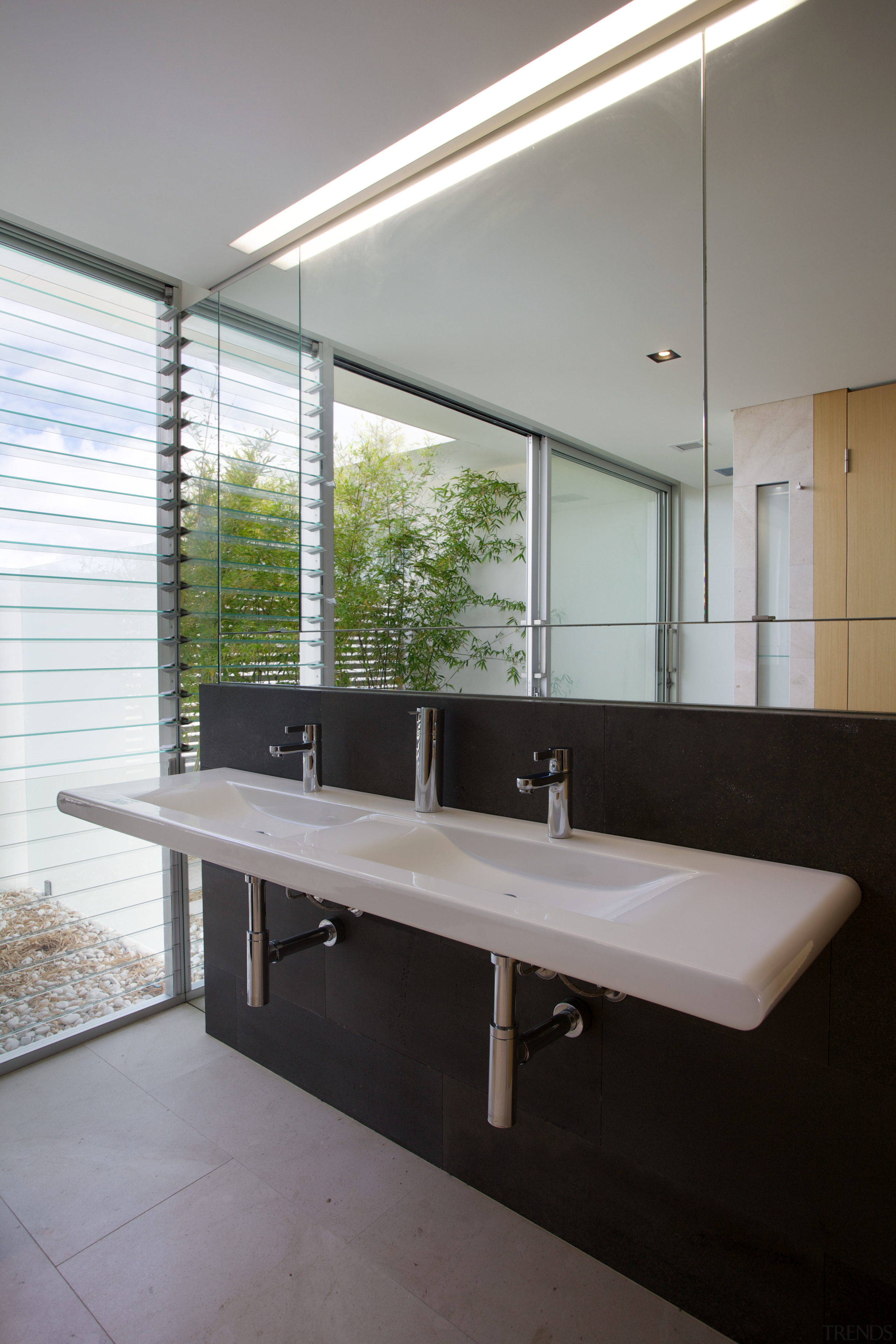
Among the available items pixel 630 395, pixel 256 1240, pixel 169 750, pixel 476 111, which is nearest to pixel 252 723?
pixel 169 750

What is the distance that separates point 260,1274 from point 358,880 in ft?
3.37

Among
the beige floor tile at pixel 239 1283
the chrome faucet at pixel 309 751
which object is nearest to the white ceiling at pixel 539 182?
the chrome faucet at pixel 309 751

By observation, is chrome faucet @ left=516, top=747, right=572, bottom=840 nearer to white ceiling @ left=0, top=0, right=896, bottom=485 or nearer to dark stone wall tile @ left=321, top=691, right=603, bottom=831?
dark stone wall tile @ left=321, top=691, right=603, bottom=831

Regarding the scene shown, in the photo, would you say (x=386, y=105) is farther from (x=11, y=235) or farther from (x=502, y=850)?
(x=502, y=850)

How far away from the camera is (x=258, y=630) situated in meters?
2.36

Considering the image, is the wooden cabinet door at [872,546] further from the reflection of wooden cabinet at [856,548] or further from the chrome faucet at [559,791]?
the chrome faucet at [559,791]

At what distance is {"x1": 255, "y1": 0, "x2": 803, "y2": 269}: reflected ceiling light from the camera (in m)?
1.32

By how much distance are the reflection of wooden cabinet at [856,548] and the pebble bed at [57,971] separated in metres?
2.25

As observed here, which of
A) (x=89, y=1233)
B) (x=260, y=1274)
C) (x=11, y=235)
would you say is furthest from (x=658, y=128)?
(x=89, y=1233)

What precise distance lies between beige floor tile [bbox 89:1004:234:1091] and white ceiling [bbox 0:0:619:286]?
246cm

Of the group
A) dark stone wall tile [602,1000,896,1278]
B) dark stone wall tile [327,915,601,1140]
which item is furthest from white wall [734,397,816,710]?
dark stone wall tile [327,915,601,1140]

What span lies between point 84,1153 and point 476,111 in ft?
8.74

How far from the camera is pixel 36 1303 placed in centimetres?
144

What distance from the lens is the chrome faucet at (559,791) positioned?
4.54 ft
